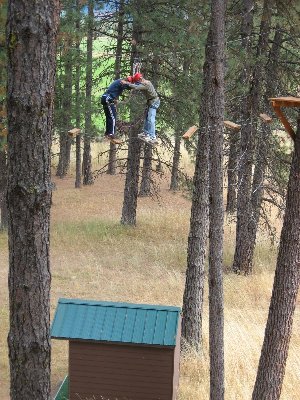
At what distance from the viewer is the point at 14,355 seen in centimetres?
530

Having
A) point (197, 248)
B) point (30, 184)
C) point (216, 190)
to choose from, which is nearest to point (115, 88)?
point (216, 190)

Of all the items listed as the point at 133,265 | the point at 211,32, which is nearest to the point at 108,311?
the point at 211,32

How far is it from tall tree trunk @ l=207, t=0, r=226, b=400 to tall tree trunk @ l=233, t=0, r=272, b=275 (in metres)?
7.04

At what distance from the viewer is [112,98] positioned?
8.75 m

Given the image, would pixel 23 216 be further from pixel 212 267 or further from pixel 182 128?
pixel 182 128

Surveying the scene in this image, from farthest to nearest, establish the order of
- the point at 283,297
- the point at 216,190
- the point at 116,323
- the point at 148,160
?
the point at 148,160 < the point at 116,323 < the point at 216,190 < the point at 283,297

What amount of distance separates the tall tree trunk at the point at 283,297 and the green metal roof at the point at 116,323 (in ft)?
5.51

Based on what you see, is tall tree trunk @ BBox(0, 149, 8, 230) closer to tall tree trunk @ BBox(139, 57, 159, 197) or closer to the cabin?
tall tree trunk @ BBox(139, 57, 159, 197)

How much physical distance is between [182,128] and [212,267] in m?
10.7

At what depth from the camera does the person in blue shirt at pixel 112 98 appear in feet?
28.2

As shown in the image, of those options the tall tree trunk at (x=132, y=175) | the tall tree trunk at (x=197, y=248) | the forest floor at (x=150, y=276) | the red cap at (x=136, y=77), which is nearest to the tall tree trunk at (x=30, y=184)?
the red cap at (x=136, y=77)

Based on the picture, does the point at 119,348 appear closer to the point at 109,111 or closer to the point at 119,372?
the point at 119,372

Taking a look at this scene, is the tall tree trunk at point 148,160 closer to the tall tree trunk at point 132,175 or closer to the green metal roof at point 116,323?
the tall tree trunk at point 132,175

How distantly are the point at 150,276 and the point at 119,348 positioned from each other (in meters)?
7.46
